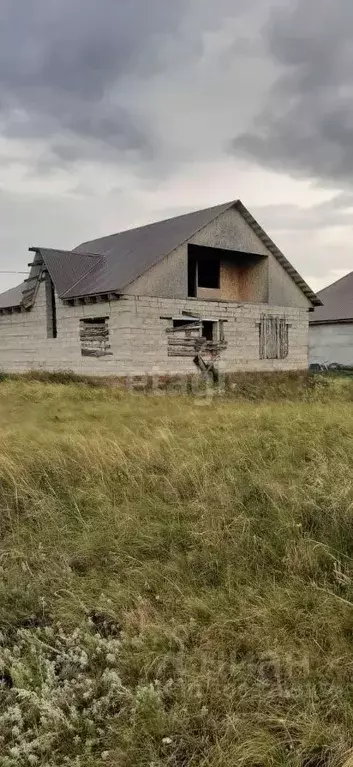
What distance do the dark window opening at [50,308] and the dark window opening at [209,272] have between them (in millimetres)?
5571

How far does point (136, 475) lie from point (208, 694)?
3146mm

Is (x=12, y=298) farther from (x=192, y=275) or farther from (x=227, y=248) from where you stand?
(x=227, y=248)

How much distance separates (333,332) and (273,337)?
7821 millimetres

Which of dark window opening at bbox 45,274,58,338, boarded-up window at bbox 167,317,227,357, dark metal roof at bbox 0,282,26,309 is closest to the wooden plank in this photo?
boarded-up window at bbox 167,317,227,357

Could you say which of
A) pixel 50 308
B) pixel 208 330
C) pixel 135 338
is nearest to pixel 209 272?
pixel 208 330

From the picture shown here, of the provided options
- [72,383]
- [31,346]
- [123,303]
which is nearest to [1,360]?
[31,346]

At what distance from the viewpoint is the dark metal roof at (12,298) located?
2041cm

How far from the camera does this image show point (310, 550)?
3.84 metres

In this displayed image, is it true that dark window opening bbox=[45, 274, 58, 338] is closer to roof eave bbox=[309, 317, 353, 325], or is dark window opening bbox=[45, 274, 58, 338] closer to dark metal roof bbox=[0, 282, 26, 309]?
dark metal roof bbox=[0, 282, 26, 309]

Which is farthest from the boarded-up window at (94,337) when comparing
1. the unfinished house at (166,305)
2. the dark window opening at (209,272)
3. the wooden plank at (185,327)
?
the dark window opening at (209,272)

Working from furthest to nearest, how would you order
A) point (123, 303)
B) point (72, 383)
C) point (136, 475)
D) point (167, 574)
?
1. point (72, 383)
2. point (123, 303)
3. point (136, 475)
4. point (167, 574)

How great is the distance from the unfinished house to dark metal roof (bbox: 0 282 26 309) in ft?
0.44

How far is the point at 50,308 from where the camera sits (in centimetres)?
1867

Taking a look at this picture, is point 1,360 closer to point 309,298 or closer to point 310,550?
point 309,298
